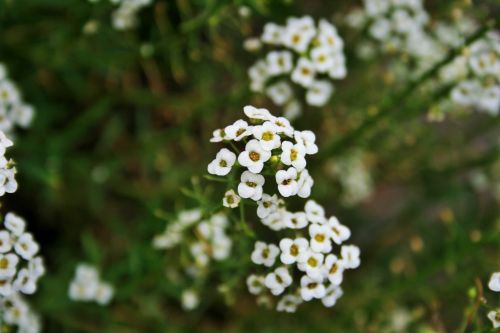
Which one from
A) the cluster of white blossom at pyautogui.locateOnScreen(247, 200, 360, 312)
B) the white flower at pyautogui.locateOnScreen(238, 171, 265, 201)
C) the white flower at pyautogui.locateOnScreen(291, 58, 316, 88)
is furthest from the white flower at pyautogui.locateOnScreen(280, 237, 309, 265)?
the white flower at pyautogui.locateOnScreen(291, 58, 316, 88)

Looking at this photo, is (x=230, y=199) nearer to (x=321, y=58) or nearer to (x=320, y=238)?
(x=320, y=238)

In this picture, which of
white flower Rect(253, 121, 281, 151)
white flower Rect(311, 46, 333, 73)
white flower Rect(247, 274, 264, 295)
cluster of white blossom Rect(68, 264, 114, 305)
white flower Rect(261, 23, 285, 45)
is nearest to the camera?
white flower Rect(253, 121, 281, 151)

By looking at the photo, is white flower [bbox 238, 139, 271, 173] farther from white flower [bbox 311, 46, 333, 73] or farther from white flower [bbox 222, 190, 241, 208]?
white flower [bbox 311, 46, 333, 73]

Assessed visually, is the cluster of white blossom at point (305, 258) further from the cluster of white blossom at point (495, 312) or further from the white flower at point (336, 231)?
the cluster of white blossom at point (495, 312)

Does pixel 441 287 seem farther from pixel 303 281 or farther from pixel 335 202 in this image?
pixel 303 281

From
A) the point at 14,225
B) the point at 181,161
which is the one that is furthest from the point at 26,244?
the point at 181,161

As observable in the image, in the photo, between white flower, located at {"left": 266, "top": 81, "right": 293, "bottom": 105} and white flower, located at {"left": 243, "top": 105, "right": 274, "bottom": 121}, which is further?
white flower, located at {"left": 266, "top": 81, "right": 293, "bottom": 105}

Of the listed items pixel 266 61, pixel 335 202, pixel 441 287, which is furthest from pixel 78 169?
pixel 441 287
